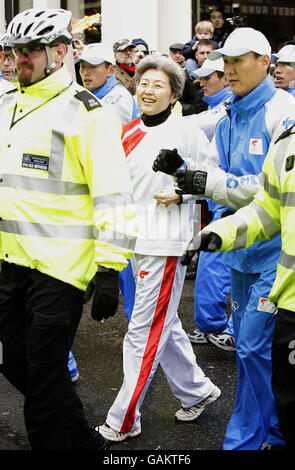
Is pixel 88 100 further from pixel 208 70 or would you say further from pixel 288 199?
pixel 208 70

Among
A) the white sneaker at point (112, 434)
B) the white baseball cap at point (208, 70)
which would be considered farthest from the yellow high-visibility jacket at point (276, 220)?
the white baseball cap at point (208, 70)

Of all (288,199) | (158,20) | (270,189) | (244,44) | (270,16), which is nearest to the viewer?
(288,199)

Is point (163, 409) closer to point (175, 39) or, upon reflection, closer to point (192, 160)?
point (192, 160)

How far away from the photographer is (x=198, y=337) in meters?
6.06

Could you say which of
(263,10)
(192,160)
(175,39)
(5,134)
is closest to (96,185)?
(5,134)

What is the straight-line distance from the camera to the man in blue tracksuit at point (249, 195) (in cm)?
385

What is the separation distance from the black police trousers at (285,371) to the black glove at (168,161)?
978mm

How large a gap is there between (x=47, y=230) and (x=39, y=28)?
87cm

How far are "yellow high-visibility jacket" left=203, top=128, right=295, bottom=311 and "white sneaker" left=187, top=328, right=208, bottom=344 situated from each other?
260 cm

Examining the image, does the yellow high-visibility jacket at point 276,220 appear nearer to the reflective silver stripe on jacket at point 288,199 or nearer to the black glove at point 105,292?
the reflective silver stripe on jacket at point 288,199

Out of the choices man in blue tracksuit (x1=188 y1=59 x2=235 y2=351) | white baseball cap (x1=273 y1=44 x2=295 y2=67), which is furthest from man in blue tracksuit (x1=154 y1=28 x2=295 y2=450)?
white baseball cap (x1=273 y1=44 x2=295 y2=67)

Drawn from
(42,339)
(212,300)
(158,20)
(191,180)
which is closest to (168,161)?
(191,180)

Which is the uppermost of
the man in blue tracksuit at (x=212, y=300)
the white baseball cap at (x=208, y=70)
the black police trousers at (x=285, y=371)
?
the white baseball cap at (x=208, y=70)

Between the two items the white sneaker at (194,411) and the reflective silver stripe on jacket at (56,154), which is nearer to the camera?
the reflective silver stripe on jacket at (56,154)
